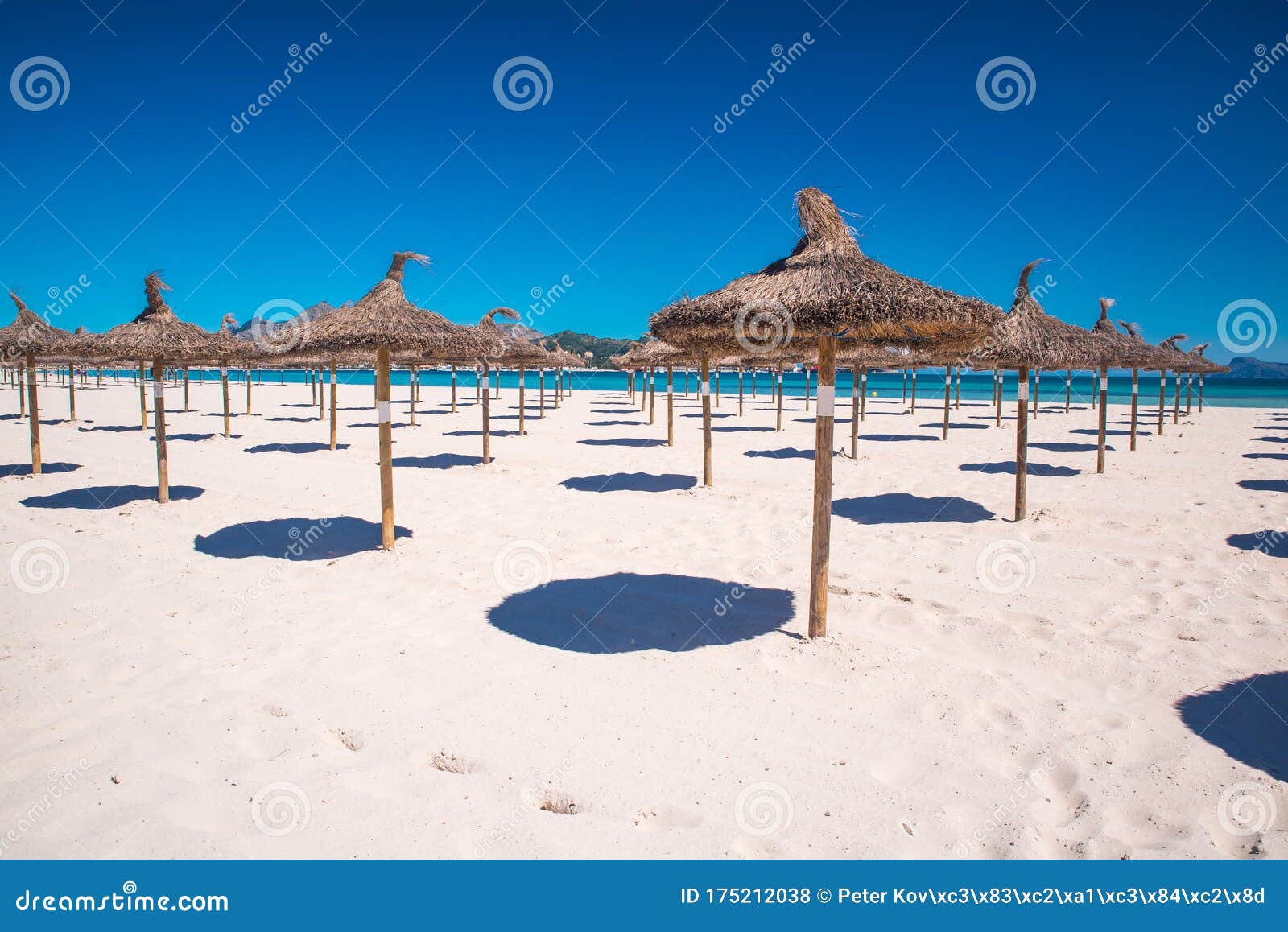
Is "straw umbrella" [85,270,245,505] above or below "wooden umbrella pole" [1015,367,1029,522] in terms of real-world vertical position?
above

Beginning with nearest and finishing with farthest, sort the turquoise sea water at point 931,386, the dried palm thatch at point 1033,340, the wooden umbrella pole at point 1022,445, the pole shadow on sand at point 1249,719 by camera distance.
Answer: the pole shadow on sand at point 1249,719 → the wooden umbrella pole at point 1022,445 → the dried palm thatch at point 1033,340 → the turquoise sea water at point 931,386

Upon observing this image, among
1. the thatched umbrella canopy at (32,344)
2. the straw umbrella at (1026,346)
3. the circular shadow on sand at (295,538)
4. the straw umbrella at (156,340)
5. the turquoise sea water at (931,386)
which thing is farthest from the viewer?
the turquoise sea water at (931,386)

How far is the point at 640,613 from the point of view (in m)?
5.12

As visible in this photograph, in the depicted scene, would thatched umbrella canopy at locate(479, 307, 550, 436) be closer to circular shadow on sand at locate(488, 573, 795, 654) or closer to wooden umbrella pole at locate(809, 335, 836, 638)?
circular shadow on sand at locate(488, 573, 795, 654)

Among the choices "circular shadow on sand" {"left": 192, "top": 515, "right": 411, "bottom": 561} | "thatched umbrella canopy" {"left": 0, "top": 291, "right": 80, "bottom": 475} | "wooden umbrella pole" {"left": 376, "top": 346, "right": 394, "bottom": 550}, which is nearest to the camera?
"wooden umbrella pole" {"left": 376, "top": 346, "right": 394, "bottom": 550}

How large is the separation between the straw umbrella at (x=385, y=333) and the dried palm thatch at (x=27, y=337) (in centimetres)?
528

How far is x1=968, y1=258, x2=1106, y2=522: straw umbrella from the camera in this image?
300 inches

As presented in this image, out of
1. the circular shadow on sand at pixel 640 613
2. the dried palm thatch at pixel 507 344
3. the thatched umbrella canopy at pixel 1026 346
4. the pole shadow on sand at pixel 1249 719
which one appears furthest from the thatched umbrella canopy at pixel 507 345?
the pole shadow on sand at pixel 1249 719

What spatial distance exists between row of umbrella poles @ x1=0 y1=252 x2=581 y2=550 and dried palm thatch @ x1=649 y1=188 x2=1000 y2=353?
10.0 ft

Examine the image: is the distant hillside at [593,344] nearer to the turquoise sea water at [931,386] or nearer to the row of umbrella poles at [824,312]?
the turquoise sea water at [931,386]

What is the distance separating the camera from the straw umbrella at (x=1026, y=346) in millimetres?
7617

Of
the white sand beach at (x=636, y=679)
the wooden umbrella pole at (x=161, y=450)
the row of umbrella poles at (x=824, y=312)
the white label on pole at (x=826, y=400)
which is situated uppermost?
the row of umbrella poles at (x=824, y=312)

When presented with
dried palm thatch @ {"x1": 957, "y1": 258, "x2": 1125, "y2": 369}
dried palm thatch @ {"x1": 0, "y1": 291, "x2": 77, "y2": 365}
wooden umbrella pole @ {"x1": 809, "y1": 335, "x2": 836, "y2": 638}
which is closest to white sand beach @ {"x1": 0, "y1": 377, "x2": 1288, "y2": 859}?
wooden umbrella pole @ {"x1": 809, "y1": 335, "x2": 836, "y2": 638}

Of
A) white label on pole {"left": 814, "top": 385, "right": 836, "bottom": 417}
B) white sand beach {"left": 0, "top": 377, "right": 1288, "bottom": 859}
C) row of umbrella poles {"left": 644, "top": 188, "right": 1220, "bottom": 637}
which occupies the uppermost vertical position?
row of umbrella poles {"left": 644, "top": 188, "right": 1220, "bottom": 637}
